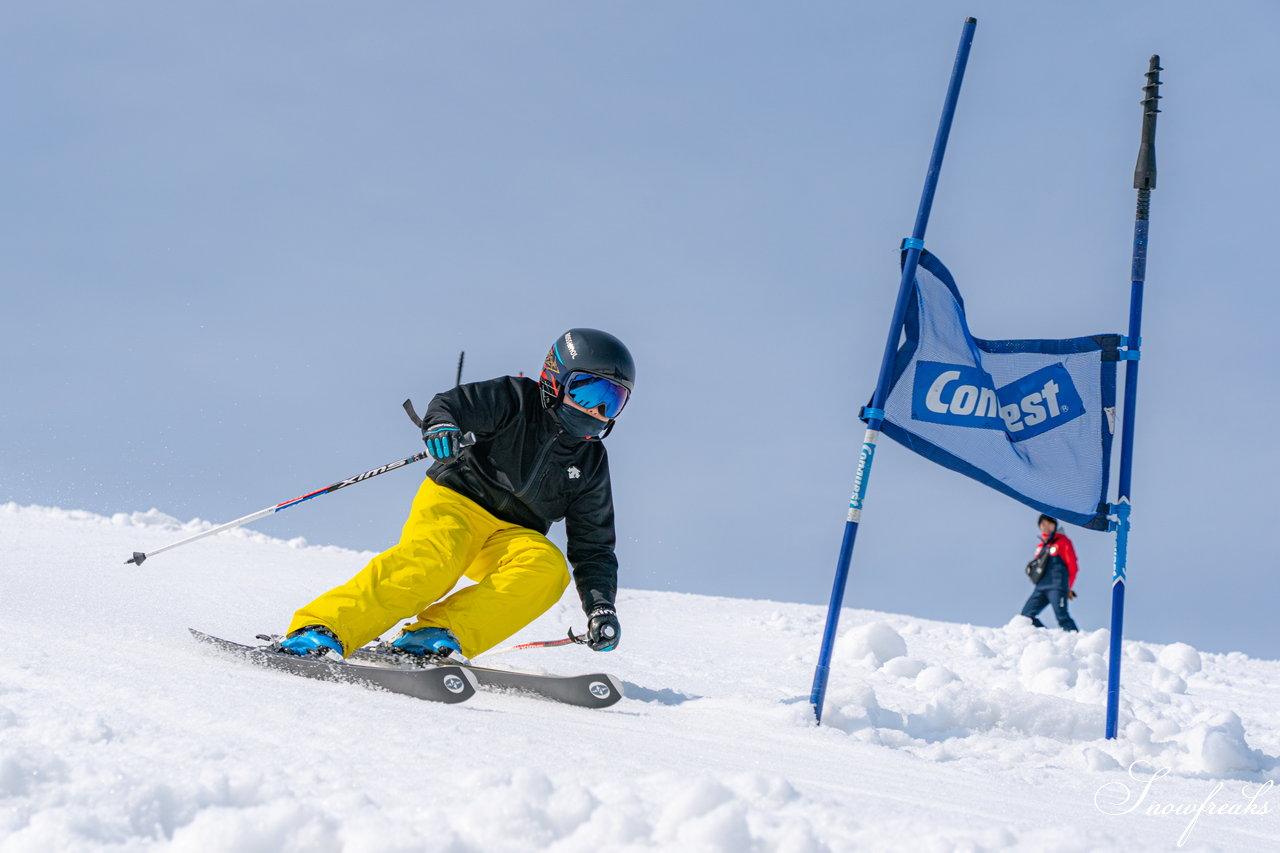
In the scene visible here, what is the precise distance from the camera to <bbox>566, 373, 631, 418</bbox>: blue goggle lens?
4.92 meters

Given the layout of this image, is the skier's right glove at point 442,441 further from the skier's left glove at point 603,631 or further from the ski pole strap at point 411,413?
the skier's left glove at point 603,631

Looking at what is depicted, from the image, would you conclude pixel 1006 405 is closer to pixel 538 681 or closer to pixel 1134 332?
pixel 1134 332

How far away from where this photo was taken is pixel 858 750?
395 centimetres

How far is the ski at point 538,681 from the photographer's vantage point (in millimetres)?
4473

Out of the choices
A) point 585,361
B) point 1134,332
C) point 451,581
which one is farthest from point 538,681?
point 1134,332

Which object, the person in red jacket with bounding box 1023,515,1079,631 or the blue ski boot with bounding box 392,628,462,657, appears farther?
the person in red jacket with bounding box 1023,515,1079,631

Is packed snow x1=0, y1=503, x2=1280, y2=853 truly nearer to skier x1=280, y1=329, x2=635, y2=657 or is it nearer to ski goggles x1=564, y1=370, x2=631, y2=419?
skier x1=280, y1=329, x2=635, y2=657

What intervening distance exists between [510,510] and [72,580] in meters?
3.77

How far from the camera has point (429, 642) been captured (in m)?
4.66

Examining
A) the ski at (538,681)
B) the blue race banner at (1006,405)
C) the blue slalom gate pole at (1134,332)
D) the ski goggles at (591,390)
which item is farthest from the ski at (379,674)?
the blue slalom gate pole at (1134,332)

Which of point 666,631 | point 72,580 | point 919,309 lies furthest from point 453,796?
point 666,631

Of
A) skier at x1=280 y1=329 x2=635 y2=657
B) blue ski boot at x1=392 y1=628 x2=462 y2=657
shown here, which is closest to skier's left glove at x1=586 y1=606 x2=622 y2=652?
skier at x1=280 y1=329 x2=635 y2=657

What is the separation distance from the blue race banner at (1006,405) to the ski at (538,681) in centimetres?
179

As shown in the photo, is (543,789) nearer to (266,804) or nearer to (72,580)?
(266,804)
